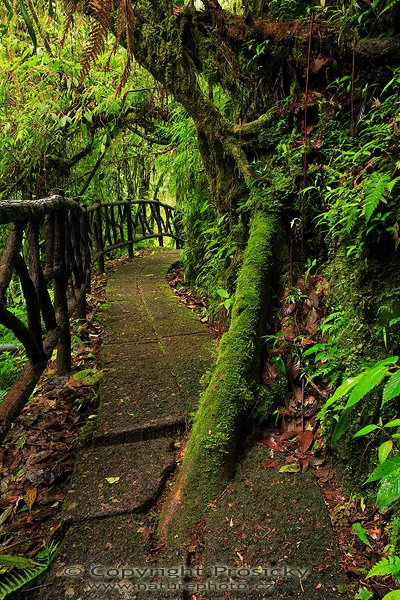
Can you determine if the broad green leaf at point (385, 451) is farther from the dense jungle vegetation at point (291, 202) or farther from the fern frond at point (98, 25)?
the fern frond at point (98, 25)

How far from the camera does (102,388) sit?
9.36 feet

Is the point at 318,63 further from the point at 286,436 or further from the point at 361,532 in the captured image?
the point at 361,532

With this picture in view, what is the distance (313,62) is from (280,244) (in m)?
1.34

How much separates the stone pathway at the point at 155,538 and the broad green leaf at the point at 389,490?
2.10 feet

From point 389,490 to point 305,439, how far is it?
1077 millimetres

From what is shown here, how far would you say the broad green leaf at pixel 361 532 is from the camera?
1657 mm

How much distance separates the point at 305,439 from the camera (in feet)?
7.22

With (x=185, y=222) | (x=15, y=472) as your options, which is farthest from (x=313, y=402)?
(x=185, y=222)

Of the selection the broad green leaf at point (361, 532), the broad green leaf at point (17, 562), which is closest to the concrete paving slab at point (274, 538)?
the broad green leaf at point (361, 532)

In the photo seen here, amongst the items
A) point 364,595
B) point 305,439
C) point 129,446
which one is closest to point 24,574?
point 129,446

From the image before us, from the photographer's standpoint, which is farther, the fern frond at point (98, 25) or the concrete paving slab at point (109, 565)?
the concrete paving slab at point (109, 565)

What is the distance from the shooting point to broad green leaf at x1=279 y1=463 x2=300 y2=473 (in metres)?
2.07

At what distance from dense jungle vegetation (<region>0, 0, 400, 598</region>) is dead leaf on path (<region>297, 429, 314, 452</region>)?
111mm

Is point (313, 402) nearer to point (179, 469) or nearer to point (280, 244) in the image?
point (179, 469)
